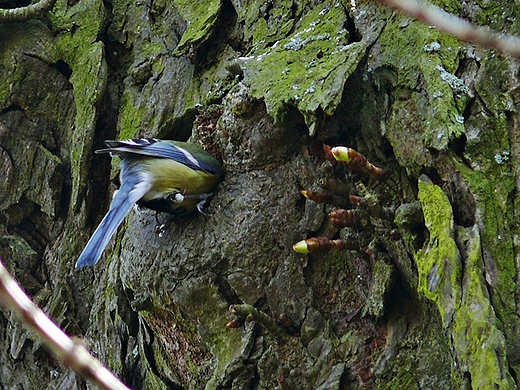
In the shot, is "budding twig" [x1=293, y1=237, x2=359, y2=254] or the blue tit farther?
the blue tit

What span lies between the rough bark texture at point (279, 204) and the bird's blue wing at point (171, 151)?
7 centimetres

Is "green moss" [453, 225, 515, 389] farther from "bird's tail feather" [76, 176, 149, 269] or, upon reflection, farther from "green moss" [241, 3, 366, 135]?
"bird's tail feather" [76, 176, 149, 269]

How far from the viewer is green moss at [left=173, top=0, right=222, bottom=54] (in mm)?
2607

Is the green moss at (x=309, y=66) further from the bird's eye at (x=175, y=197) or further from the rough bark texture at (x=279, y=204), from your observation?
the bird's eye at (x=175, y=197)

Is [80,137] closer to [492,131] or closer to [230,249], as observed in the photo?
[230,249]

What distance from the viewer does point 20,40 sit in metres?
2.96

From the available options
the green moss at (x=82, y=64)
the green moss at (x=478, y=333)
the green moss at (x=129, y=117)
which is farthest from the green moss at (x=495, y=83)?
the green moss at (x=82, y=64)

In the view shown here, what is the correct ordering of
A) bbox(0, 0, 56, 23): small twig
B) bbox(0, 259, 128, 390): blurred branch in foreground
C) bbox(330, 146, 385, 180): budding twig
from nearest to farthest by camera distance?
bbox(0, 259, 128, 390): blurred branch in foreground, bbox(330, 146, 385, 180): budding twig, bbox(0, 0, 56, 23): small twig

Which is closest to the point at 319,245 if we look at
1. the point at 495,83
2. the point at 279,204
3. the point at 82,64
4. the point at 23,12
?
the point at 279,204

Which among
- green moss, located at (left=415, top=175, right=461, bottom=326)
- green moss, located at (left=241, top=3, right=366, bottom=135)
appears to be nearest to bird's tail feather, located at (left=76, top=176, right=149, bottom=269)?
green moss, located at (left=241, top=3, right=366, bottom=135)

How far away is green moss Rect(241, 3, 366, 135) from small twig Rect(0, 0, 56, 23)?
3.48 ft

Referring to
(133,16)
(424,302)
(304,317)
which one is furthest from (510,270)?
(133,16)

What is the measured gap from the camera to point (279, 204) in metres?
2.12

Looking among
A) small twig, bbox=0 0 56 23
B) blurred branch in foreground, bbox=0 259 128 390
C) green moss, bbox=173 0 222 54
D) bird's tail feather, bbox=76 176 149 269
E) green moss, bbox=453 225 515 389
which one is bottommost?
green moss, bbox=453 225 515 389
